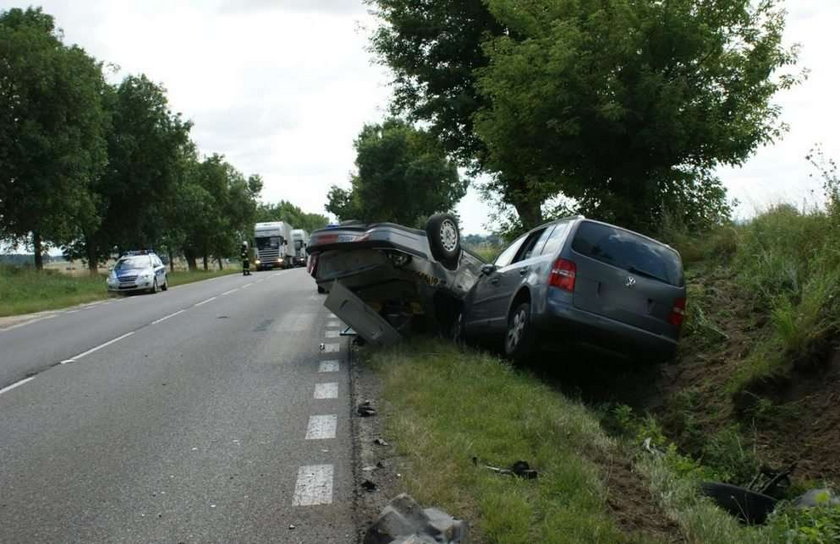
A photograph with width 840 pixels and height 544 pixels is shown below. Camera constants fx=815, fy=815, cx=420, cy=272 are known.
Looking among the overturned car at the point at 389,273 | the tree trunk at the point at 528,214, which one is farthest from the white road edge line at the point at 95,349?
the tree trunk at the point at 528,214

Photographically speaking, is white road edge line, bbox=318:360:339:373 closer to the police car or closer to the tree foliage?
the tree foliage

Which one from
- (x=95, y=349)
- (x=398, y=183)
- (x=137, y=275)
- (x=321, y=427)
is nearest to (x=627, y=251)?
(x=321, y=427)

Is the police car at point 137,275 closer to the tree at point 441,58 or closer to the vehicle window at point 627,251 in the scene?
the tree at point 441,58

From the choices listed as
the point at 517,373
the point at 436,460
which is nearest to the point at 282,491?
the point at 436,460

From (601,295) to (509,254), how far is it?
2.49 meters

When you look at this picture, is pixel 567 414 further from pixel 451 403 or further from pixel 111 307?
pixel 111 307

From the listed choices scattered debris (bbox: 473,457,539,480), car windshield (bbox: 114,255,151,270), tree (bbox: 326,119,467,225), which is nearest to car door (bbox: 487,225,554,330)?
scattered debris (bbox: 473,457,539,480)

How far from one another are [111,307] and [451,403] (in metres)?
18.4

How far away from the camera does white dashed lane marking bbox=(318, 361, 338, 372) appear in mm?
10250

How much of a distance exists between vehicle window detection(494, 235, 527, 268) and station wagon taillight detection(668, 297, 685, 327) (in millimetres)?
2361

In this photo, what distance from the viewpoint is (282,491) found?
5.30m

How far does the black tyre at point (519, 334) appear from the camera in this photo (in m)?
8.69

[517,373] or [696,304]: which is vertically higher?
[696,304]

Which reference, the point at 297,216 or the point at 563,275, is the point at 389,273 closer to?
the point at 563,275
